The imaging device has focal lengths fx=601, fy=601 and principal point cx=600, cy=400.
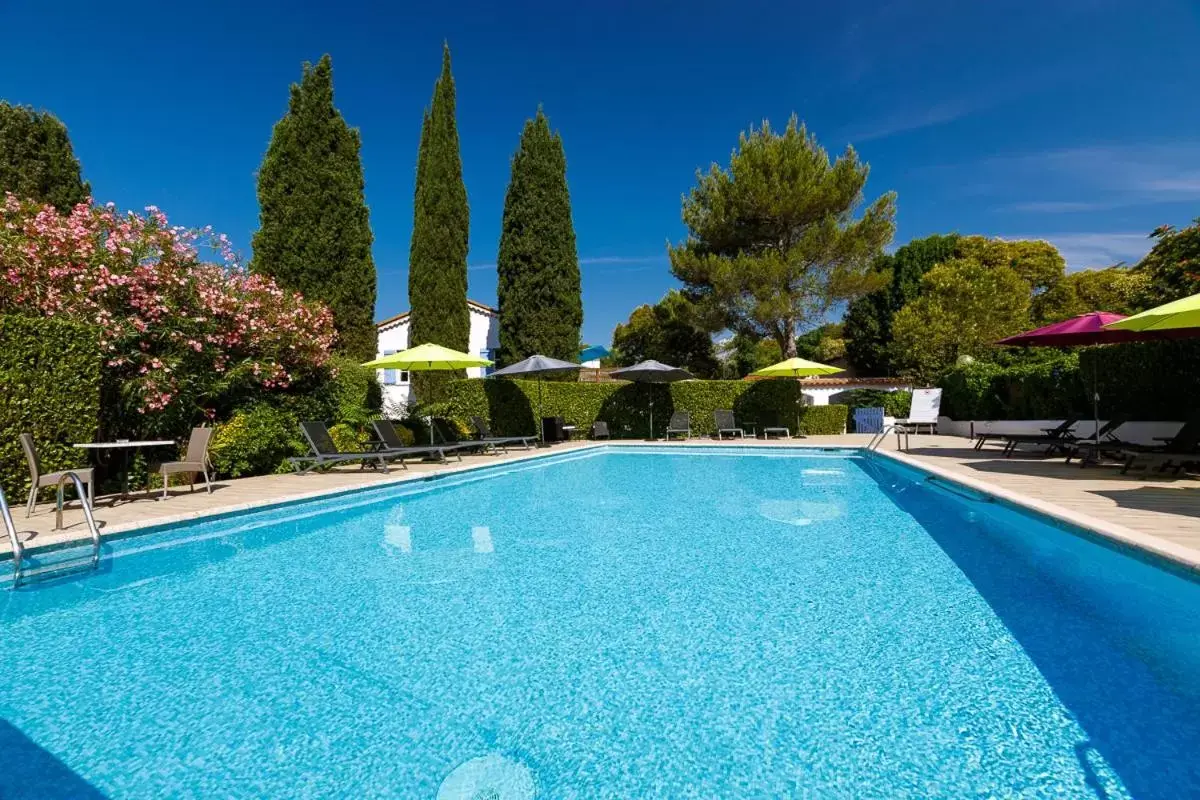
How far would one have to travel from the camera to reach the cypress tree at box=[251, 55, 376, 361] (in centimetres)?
1712

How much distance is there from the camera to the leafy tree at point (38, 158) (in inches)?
723

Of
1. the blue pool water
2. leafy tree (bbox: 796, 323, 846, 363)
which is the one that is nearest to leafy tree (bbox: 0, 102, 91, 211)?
the blue pool water

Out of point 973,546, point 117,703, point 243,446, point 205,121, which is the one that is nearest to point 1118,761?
point 973,546

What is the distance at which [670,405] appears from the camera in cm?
1906

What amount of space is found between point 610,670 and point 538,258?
21687 millimetres

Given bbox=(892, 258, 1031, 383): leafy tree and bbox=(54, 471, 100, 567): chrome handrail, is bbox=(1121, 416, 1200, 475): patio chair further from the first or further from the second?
bbox=(892, 258, 1031, 383): leafy tree

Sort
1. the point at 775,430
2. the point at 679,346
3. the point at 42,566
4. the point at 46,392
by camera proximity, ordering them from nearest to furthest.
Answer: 1. the point at 42,566
2. the point at 46,392
3. the point at 775,430
4. the point at 679,346

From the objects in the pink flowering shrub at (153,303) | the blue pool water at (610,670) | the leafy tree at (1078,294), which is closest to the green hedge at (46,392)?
the pink flowering shrub at (153,303)

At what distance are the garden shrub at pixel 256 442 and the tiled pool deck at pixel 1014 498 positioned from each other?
367mm

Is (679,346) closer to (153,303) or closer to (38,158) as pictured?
(153,303)

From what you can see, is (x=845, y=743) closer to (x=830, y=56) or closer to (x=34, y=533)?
(x=34, y=533)

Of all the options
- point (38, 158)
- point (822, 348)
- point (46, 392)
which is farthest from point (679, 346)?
point (46, 392)

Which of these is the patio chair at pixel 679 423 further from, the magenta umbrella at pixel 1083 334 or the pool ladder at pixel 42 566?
the pool ladder at pixel 42 566

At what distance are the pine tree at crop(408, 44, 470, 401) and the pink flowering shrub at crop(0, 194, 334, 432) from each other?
11.2m
